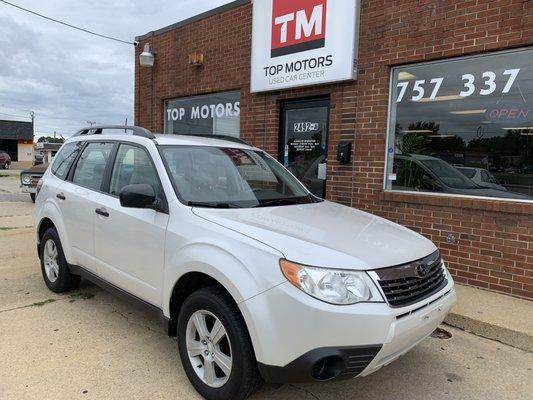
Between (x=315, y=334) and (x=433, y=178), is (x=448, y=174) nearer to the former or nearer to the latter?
(x=433, y=178)

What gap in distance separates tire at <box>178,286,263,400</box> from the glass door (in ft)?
14.0

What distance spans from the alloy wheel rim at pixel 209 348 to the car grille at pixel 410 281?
0.99 meters

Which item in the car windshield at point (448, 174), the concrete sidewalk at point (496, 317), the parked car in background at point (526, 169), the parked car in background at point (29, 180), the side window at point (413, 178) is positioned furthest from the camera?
the parked car in background at point (29, 180)

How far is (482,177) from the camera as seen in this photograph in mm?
5488

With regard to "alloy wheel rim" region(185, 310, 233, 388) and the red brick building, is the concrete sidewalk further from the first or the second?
"alloy wheel rim" region(185, 310, 233, 388)

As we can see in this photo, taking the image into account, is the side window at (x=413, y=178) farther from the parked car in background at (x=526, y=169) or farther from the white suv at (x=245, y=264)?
the white suv at (x=245, y=264)

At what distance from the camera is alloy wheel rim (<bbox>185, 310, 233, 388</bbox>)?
286 cm

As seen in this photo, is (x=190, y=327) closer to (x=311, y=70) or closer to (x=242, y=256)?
(x=242, y=256)

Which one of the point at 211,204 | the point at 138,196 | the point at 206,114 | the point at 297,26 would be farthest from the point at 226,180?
the point at 206,114

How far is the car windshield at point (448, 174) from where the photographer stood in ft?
18.4

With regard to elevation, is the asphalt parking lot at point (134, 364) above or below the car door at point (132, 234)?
below

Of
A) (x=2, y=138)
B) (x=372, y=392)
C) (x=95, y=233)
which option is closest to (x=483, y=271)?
(x=372, y=392)

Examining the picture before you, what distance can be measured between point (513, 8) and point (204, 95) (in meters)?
5.65

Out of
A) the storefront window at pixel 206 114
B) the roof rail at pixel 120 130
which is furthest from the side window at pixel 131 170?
the storefront window at pixel 206 114
